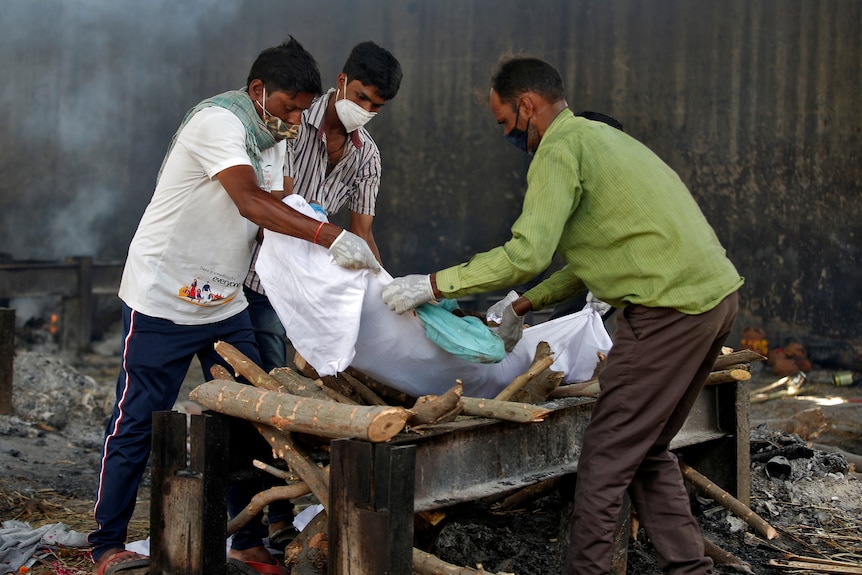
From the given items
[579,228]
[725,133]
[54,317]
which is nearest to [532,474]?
[579,228]

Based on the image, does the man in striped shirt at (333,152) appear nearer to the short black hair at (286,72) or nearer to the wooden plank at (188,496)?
the short black hair at (286,72)

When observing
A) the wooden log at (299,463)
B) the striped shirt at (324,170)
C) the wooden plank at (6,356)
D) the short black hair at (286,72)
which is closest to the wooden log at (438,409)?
the wooden log at (299,463)

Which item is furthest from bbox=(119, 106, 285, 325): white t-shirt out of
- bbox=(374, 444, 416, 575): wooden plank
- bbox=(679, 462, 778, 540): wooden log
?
bbox=(679, 462, 778, 540): wooden log

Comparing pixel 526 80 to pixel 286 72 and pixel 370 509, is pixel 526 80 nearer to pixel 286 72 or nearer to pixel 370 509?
pixel 286 72

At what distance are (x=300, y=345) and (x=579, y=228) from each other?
3.62 ft

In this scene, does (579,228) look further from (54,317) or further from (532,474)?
(54,317)

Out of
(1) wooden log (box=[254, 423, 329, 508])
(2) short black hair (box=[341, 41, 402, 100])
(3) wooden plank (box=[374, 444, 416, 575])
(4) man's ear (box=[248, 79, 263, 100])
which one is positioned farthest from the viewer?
(2) short black hair (box=[341, 41, 402, 100])

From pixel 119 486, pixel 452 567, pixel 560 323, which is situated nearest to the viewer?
pixel 452 567

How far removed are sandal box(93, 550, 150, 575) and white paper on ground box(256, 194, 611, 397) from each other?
99 centimetres

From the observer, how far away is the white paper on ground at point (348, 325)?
3.38 metres

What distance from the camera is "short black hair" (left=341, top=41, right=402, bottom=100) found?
444 centimetres

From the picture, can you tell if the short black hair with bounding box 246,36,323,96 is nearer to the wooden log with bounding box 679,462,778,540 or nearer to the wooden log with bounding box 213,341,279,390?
the wooden log with bounding box 213,341,279,390

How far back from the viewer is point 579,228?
11.0 feet

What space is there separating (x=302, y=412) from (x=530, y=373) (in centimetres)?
96
